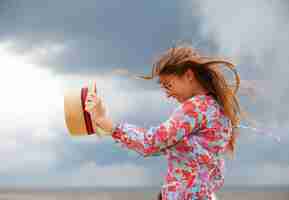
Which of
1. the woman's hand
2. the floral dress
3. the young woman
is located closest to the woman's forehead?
the young woman

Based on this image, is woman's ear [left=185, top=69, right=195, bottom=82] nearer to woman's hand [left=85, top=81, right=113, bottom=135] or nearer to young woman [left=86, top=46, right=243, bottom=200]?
young woman [left=86, top=46, right=243, bottom=200]

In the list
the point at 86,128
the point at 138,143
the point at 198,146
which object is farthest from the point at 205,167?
the point at 86,128

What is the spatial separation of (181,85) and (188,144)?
23cm

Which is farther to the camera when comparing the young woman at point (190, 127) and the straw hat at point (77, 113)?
the straw hat at point (77, 113)

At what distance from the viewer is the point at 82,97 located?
2875 mm

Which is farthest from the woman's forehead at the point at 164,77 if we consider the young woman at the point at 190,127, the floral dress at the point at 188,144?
the floral dress at the point at 188,144

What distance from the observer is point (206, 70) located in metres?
2.89

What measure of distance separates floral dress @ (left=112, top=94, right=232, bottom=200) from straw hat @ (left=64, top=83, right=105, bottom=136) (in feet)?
0.59

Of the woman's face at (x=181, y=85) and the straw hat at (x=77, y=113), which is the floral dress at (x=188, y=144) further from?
the straw hat at (x=77, y=113)

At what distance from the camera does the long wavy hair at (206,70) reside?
2.86 metres

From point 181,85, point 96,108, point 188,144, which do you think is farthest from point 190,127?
point 96,108

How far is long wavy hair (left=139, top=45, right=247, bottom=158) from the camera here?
113 inches

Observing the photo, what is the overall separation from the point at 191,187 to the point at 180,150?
5.5 inches

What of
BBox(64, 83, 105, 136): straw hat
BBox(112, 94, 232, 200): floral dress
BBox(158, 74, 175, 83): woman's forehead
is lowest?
BBox(112, 94, 232, 200): floral dress
